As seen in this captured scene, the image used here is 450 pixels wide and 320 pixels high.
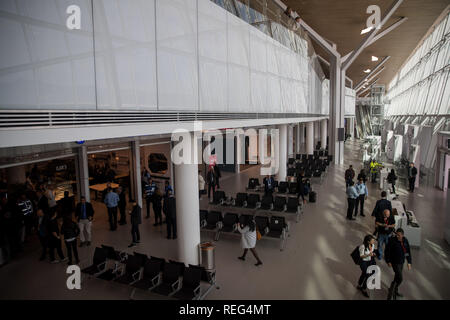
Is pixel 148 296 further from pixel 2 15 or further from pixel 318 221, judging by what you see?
pixel 318 221

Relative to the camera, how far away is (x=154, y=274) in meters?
6.54

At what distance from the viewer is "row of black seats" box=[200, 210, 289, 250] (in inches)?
349

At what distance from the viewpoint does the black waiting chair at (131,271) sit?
651cm

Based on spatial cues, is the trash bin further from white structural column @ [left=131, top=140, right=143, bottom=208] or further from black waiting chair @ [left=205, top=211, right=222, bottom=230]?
white structural column @ [left=131, top=140, right=143, bottom=208]

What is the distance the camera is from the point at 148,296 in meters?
6.54

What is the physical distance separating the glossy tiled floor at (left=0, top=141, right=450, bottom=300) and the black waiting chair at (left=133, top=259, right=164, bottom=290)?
38cm

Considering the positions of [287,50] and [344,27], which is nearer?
[287,50]

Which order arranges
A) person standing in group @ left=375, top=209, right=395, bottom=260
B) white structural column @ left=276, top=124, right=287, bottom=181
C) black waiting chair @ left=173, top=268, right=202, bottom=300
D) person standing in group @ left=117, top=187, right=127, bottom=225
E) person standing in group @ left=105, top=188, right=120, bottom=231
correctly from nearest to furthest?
black waiting chair @ left=173, top=268, right=202, bottom=300, person standing in group @ left=375, top=209, right=395, bottom=260, person standing in group @ left=105, top=188, right=120, bottom=231, person standing in group @ left=117, top=187, right=127, bottom=225, white structural column @ left=276, top=124, right=287, bottom=181

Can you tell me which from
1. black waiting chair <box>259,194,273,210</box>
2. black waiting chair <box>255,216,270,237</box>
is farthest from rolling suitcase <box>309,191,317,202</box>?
black waiting chair <box>255,216,270,237</box>

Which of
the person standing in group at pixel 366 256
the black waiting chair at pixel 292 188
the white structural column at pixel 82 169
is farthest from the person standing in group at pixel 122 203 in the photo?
the person standing in group at pixel 366 256

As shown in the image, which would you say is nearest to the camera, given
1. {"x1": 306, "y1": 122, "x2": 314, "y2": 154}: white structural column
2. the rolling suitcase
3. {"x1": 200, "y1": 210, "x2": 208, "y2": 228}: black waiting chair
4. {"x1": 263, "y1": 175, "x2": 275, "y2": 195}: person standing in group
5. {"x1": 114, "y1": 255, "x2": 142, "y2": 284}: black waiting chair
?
{"x1": 114, "y1": 255, "x2": 142, "y2": 284}: black waiting chair
